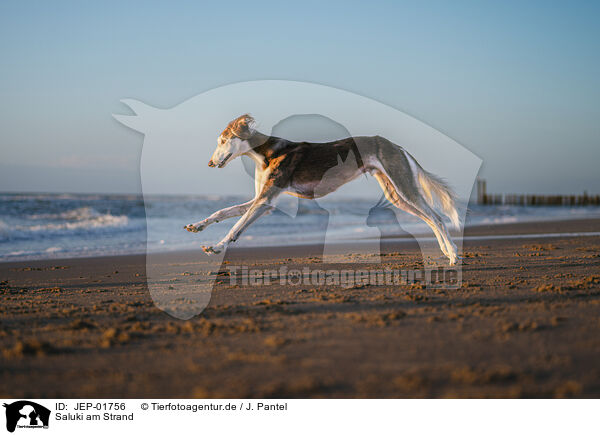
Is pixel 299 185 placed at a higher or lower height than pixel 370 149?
lower

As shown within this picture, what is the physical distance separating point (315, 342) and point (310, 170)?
3.48 metres

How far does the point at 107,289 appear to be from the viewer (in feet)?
22.6

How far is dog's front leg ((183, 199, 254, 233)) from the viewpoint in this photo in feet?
19.2

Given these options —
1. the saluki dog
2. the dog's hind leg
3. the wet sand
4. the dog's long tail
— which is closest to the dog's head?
the saluki dog

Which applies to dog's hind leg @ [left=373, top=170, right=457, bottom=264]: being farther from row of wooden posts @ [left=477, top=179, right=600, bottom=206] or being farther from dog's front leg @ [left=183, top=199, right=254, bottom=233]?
row of wooden posts @ [left=477, top=179, right=600, bottom=206]

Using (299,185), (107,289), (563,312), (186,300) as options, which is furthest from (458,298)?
(107,289)

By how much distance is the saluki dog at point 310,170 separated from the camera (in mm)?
6316

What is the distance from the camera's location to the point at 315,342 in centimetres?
366

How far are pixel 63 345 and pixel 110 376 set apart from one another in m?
0.95
